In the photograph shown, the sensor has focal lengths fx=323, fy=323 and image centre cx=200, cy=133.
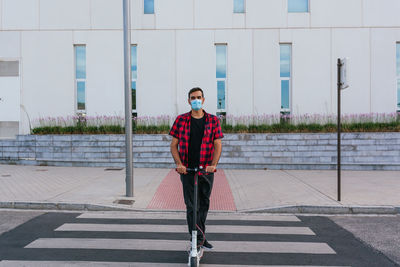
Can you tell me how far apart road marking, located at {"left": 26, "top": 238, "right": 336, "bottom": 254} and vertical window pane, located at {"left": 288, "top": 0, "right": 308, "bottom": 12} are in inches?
475

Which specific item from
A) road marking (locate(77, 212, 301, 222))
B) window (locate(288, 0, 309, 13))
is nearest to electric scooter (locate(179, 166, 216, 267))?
road marking (locate(77, 212, 301, 222))

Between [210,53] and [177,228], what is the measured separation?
994cm

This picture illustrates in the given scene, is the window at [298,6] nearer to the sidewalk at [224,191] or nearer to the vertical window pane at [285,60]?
the vertical window pane at [285,60]

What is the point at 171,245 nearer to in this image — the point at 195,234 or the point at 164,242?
the point at 164,242

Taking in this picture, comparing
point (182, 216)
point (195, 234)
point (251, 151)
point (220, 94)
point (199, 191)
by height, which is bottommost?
point (182, 216)

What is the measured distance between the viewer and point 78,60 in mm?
14477

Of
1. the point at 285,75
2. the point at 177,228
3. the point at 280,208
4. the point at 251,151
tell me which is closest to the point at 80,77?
the point at 251,151

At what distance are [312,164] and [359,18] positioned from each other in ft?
22.1

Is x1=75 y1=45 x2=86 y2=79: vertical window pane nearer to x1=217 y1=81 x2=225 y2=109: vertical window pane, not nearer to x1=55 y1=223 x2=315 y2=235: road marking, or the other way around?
x1=217 y1=81 x2=225 y2=109: vertical window pane

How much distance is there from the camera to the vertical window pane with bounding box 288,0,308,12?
14039mm

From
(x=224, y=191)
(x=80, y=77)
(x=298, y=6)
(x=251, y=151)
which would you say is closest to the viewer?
(x=224, y=191)

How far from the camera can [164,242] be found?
4496 mm

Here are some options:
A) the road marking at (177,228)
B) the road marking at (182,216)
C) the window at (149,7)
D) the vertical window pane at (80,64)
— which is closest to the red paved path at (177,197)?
the road marking at (182,216)

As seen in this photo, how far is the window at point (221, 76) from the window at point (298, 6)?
3.46m
